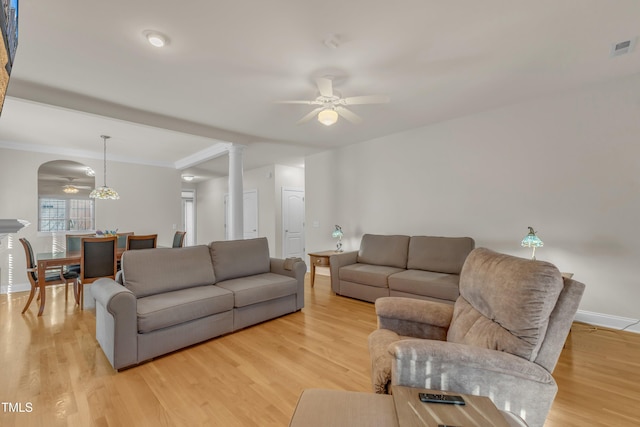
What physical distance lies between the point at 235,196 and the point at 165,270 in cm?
204

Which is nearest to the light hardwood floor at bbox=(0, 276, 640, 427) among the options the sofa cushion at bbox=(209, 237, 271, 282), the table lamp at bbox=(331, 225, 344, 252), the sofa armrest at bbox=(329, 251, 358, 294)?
the sofa cushion at bbox=(209, 237, 271, 282)

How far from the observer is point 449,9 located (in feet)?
6.22

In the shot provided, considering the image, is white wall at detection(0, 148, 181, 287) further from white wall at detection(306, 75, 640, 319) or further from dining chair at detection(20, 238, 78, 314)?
white wall at detection(306, 75, 640, 319)

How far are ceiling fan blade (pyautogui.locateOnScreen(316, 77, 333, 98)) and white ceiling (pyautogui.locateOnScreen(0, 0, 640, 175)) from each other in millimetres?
220

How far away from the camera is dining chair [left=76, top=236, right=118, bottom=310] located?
3.58m

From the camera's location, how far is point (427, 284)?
3.32m

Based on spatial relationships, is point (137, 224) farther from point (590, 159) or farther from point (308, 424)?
point (590, 159)

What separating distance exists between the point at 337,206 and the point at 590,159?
3650 mm

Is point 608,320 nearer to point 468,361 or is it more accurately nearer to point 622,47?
point 622,47

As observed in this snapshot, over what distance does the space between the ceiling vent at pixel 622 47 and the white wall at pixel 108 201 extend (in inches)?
302

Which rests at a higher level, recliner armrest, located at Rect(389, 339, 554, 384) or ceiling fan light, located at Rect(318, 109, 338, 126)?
ceiling fan light, located at Rect(318, 109, 338, 126)

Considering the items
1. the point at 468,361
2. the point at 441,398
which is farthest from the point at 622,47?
the point at 441,398

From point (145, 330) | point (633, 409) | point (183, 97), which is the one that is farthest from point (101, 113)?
point (633, 409)

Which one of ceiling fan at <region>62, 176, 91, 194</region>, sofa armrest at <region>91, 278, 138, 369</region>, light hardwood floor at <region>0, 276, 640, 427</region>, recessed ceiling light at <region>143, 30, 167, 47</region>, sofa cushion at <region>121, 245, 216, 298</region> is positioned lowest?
light hardwood floor at <region>0, 276, 640, 427</region>
